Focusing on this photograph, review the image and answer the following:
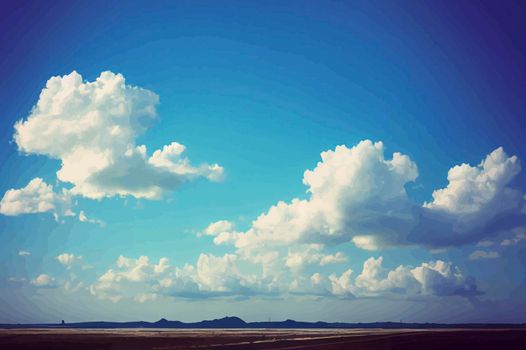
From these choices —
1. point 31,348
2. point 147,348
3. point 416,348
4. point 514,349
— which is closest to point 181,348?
point 147,348

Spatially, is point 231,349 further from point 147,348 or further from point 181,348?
point 147,348

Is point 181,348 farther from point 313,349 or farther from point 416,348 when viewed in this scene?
point 416,348

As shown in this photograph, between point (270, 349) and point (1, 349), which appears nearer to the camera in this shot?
point (270, 349)

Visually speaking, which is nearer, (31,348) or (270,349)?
(270,349)

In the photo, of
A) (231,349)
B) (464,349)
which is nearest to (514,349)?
(464,349)

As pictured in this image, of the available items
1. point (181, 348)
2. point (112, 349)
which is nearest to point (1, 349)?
point (112, 349)

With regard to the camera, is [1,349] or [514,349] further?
[1,349]

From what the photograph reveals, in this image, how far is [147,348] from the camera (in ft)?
289

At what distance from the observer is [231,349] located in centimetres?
8475

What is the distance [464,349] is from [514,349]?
349 inches

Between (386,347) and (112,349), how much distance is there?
2174 inches

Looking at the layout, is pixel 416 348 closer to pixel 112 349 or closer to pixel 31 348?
pixel 112 349

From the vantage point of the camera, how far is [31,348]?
90688mm

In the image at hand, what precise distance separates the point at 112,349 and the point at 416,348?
201ft
